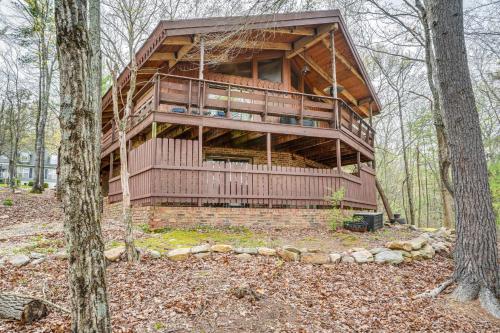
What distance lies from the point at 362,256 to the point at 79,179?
18.2ft

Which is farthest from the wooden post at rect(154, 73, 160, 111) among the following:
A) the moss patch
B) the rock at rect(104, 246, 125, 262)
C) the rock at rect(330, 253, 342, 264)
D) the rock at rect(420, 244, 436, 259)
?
the rock at rect(420, 244, 436, 259)

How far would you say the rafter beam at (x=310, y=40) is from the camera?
460 inches

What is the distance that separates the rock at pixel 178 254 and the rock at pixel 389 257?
11.9 ft

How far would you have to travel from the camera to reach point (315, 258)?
239 inches

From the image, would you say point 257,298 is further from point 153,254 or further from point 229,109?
point 229,109

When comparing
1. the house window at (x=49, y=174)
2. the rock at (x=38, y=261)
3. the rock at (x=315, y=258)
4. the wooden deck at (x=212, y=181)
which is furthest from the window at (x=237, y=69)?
the house window at (x=49, y=174)

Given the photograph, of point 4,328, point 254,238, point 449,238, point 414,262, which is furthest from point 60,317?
point 449,238

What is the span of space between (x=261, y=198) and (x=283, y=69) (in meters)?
6.17

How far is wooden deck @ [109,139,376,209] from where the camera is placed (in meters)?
8.83

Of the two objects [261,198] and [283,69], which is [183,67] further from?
[261,198]

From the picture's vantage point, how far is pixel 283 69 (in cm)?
1339

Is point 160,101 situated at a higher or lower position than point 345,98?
lower

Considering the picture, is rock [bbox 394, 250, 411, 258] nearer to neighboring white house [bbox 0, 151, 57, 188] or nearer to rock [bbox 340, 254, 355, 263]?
rock [bbox 340, 254, 355, 263]

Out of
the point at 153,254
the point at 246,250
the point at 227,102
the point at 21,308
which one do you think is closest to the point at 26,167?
the point at 227,102
